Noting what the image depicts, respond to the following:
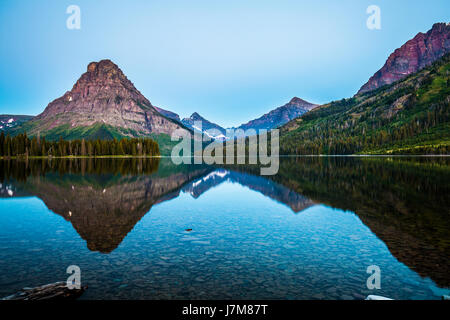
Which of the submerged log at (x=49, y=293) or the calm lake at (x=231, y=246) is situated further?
the calm lake at (x=231, y=246)

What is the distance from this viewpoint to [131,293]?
40.8 feet

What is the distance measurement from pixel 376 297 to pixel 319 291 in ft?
7.58

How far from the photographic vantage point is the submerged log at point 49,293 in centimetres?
1133

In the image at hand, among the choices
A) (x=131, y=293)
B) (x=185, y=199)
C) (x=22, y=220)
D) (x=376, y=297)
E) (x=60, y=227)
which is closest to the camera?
(x=376, y=297)

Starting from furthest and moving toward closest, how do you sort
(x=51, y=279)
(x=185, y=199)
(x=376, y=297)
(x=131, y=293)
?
(x=185, y=199) → (x=51, y=279) → (x=131, y=293) → (x=376, y=297)

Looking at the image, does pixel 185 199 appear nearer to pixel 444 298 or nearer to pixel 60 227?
pixel 60 227

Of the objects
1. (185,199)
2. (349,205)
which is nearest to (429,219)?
(349,205)

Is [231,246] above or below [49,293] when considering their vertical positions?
below

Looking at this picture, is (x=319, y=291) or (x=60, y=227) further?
(x=60, y=227)

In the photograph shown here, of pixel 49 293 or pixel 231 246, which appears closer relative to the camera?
pixel 49 293

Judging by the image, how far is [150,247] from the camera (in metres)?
19.1

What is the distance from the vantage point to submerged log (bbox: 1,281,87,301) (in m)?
11.3

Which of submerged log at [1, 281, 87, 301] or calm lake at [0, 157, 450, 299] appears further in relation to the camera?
calm lake at [0, 157, 450, 299]

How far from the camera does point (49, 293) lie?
463 inches
